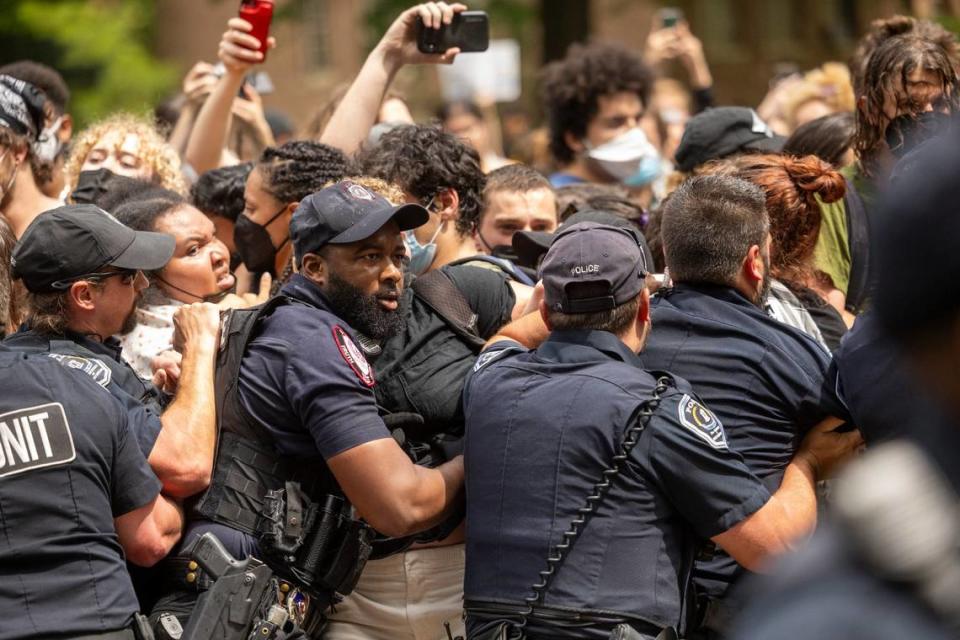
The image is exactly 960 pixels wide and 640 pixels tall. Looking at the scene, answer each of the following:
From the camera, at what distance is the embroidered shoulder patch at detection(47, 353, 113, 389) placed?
375cm

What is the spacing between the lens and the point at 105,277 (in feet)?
13.1

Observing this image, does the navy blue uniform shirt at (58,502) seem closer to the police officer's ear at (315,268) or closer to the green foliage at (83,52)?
the police officer's ear at (315,268)

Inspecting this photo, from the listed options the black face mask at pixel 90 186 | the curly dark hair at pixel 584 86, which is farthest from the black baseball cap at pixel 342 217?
the curly dark hair at pixel 584 86

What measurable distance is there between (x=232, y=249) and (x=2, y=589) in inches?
104

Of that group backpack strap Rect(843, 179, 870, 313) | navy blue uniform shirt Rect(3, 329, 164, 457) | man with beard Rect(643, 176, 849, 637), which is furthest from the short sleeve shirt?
backpack strap Rect(843, 179, 870, 313)

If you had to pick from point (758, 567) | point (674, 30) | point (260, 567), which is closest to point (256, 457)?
point (260, 567)

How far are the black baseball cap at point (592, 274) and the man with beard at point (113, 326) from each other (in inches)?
42.2

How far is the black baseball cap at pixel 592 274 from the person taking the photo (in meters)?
3.53

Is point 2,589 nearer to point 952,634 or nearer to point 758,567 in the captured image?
point 758,567

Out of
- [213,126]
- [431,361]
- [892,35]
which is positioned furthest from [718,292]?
[213,126]

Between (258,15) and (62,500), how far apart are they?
3423mm

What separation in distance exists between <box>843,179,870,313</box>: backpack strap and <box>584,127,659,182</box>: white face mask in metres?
2.21

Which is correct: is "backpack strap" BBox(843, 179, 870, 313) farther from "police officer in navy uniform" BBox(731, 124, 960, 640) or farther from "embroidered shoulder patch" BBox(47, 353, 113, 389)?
"police officer in navy uniform" BBox(731, 124, 960, 640)

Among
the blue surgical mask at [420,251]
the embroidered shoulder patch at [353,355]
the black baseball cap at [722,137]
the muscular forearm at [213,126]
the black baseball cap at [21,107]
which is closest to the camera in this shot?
the embroidered shoulder patch at [353,355]
